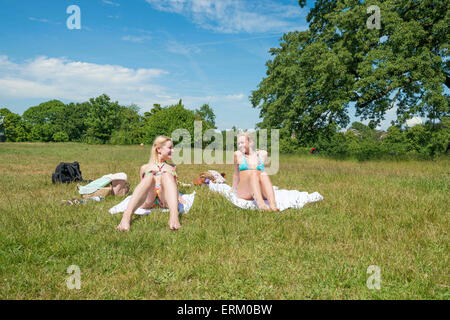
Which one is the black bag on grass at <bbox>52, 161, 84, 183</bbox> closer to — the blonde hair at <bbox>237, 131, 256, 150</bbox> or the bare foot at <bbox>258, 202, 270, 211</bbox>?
the blonde hair at <bbox>237, 131, 256, 150</bbox>

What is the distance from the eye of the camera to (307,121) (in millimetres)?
16969

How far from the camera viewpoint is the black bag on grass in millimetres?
8266

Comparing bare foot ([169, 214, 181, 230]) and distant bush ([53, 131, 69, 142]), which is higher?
distant bush ([53, 131, 69, 142])

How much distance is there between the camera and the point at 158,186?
207 inches

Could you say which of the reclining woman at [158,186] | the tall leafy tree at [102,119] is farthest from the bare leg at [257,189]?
the tall leafy tree at [102,119]

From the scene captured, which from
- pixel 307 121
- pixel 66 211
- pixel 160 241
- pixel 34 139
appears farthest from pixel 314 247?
pixel 34 139

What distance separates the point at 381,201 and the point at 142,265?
5002 mm

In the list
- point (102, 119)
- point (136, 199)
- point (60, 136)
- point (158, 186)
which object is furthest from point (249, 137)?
point (60, 136)

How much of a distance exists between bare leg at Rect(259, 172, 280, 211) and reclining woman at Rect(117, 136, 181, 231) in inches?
72.2

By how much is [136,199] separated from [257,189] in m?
2.36

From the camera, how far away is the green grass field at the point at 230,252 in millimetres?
2678

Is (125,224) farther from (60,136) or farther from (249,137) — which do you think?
(60,136)

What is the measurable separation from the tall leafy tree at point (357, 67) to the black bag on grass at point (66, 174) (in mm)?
12542

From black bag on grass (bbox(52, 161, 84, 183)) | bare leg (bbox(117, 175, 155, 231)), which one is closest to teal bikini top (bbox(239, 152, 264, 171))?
bare leg (bbox(117, 175, 155, 231))
